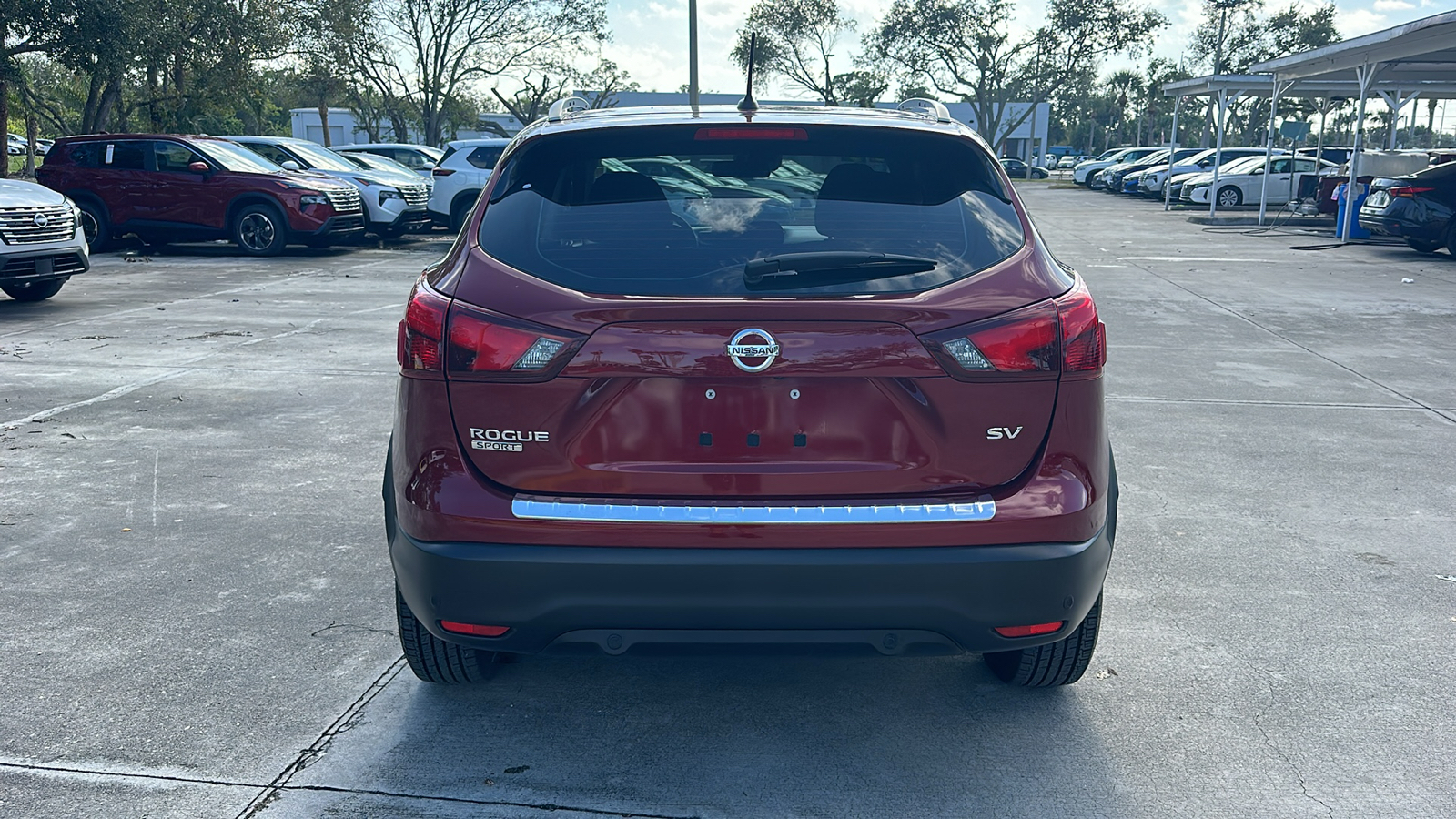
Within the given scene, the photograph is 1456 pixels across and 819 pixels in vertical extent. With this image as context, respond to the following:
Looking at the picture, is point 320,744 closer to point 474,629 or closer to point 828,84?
point 474,629

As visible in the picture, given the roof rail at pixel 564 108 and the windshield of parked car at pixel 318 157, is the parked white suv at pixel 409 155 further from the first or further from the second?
the roof rail at pixel 564 108

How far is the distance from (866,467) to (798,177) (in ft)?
2.75

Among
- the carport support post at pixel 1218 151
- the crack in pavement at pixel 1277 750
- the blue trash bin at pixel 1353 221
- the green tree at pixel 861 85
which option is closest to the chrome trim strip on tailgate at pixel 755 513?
the crack in pavement at pixel 1277 750

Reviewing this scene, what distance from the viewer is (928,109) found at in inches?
150

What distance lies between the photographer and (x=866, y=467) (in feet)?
8.93

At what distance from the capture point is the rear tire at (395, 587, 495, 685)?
3.29 meters

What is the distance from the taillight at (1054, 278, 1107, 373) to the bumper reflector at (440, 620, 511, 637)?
1.49 metres

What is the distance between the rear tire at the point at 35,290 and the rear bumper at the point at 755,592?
1101 cm

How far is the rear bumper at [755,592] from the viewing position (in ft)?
8.82

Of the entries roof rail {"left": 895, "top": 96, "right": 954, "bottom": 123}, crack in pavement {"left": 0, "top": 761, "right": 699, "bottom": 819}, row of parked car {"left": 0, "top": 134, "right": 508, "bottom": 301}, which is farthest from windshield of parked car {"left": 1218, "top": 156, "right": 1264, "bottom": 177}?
crack in pavement {"left": 0, "top": 761, "right": 699, "bottom": 819}

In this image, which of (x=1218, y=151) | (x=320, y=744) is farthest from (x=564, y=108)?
(x=1218, y=151)

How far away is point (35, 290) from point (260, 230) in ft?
17.9

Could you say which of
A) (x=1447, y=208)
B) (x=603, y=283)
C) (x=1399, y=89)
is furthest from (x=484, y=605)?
(x=1399, y=89)

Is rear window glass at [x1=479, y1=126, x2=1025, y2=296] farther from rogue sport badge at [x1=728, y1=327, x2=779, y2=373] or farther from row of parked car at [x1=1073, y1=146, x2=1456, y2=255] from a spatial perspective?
row of parked car at [x1=1073, y1=146, x2=1456, y2=255]
